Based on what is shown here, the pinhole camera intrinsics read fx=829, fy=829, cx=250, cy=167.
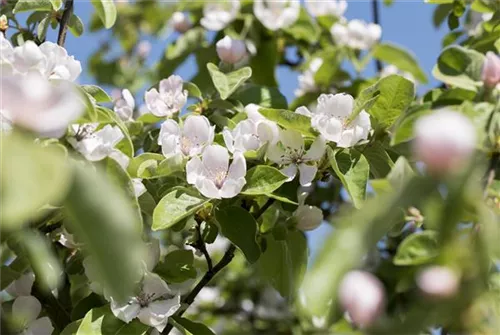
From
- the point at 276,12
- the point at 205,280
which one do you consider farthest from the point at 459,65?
the point at 276,12

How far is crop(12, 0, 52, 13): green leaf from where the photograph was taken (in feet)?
4.17

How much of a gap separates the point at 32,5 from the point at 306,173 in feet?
1.68

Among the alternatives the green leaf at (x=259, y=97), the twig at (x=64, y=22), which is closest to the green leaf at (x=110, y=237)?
the twig at (x=64, y=22)

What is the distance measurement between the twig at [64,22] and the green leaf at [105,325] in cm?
46

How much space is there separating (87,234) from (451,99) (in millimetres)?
936

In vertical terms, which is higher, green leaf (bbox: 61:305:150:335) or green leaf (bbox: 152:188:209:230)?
green leaf (bbox: 152:188:209:230)

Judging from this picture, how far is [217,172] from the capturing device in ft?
3.61

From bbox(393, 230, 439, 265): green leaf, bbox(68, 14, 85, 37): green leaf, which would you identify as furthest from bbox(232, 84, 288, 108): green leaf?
bbox(393, 230, 439, 265): green leaf

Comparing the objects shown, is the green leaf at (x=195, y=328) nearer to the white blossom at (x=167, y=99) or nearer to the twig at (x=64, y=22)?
the white blossom at (x=167, y=99)

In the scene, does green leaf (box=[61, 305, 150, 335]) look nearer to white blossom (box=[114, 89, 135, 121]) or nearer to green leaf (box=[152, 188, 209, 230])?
green leaf (box=[152, 188, 209, 230])

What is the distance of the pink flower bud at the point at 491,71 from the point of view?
42.3 inches

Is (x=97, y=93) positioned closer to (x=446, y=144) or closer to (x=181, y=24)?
(x=446, y=144)

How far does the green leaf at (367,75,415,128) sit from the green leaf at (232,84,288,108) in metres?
0.34

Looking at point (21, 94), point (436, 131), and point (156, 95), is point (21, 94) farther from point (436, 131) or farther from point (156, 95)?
point (156, 95)
